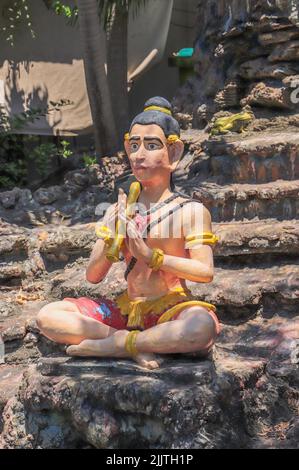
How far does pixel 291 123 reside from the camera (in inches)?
265

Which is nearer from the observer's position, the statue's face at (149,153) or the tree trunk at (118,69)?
the statue's face at (149,153)

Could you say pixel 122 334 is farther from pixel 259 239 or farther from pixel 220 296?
pixel 259 239

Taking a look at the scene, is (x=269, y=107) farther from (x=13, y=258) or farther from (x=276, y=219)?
(x=13, y=258)

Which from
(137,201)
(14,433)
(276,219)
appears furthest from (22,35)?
(14,433)

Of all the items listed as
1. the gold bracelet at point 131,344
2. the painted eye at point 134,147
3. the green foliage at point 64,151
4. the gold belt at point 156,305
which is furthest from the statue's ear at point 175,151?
the green foliage at point 64,151

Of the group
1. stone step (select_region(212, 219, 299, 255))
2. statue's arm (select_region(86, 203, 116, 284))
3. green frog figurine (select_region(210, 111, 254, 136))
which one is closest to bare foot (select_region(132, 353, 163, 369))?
statue's arm (select_region(86, 203, 116, 284))

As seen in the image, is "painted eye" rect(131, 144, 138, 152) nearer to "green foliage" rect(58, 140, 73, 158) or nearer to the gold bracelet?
the gold bracelet

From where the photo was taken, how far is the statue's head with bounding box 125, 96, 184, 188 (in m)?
3.70

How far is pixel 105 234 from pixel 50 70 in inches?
252

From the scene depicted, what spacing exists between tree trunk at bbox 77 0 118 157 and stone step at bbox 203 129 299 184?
79.4 inches

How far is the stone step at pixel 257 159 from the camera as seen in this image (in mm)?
5926

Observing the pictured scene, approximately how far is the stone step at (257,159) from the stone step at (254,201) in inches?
5.0

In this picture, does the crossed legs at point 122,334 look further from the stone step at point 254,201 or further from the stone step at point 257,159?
the stone step at point 257,159

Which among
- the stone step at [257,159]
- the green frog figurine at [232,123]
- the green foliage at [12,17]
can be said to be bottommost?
the stone step at [257,159]
